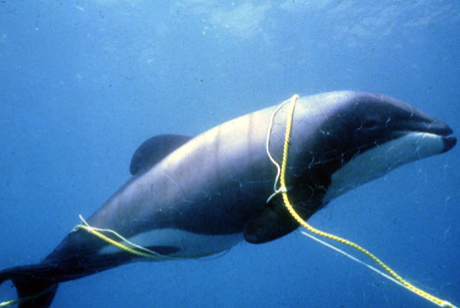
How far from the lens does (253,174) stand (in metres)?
4.06

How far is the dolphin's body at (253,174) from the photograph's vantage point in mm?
3959

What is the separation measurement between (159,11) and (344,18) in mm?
10938

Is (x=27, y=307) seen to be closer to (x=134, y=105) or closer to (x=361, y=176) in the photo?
(x=361, y=176)

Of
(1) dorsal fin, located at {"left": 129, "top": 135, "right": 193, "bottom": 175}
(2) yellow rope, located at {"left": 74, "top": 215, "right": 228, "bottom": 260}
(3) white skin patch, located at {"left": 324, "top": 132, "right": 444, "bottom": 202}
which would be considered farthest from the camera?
(1) dorsal fin, located at {"left": 129, "top": 135, "right": 193, "bottom": 175}

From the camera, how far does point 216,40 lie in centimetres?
2200

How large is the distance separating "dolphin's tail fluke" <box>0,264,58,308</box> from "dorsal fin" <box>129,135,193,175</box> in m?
2.10

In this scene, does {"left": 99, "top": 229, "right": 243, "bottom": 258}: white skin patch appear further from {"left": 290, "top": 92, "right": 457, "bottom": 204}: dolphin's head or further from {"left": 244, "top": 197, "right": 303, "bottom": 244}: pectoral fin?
{"left": 290, "top": 92, "right": 457, "bottom": 204}: dolphin's head

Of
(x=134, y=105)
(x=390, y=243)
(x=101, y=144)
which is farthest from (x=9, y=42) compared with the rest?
(x=390, y=243)

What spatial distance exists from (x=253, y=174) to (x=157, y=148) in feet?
6.03

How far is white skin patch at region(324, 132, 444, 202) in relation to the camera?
4.02 m

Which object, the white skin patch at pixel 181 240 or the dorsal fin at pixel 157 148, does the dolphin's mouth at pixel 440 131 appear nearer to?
the white skin patch at pixel 181 240

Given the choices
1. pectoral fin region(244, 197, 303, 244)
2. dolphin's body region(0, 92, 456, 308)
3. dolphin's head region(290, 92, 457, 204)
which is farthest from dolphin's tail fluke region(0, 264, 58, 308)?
dolphin's head region(290, 92, 457, 204)

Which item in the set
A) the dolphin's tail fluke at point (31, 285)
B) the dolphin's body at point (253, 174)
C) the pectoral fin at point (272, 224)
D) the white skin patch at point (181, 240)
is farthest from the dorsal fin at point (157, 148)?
the dolphin's tail fluke at point (31, 285)

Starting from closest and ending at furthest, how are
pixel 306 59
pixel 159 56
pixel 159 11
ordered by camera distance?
1. pixel 159 11
2. pixel 159 56
3. pixel 306 59
